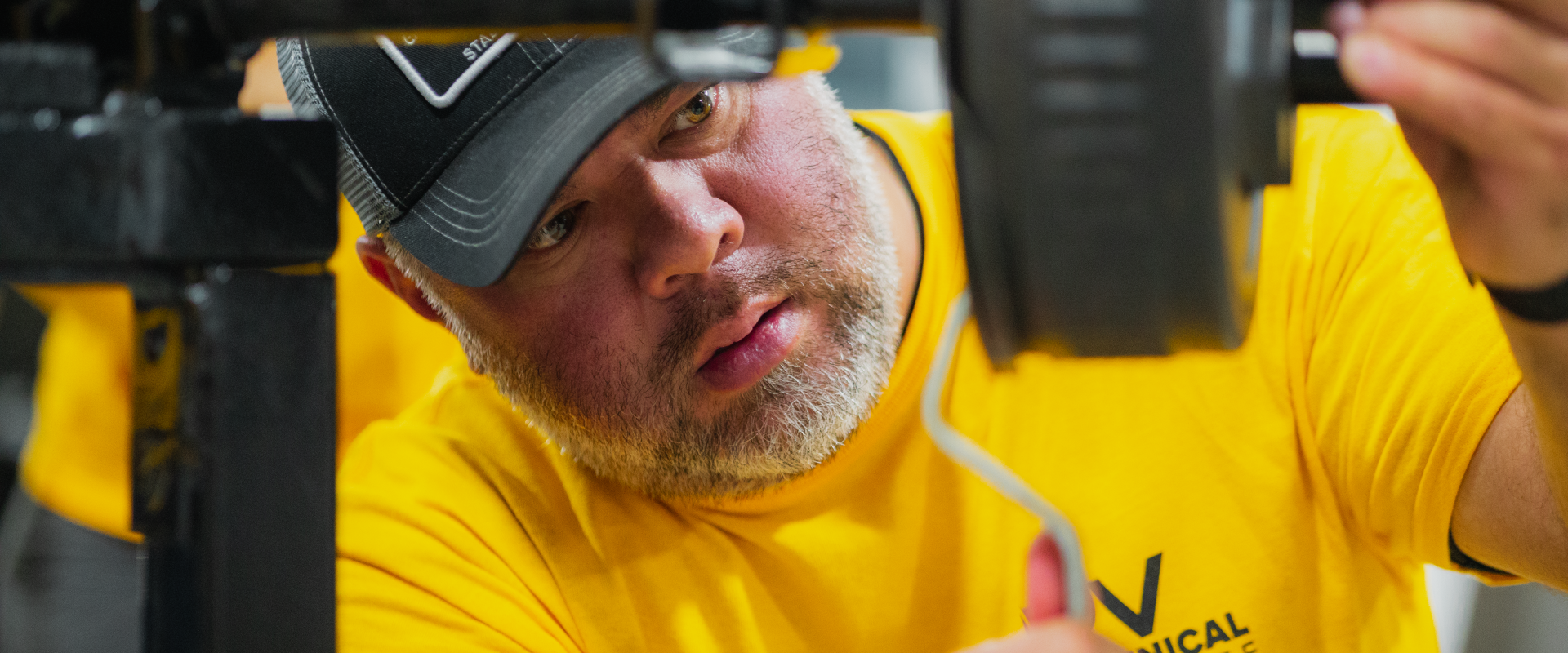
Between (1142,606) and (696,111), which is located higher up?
(696,111)

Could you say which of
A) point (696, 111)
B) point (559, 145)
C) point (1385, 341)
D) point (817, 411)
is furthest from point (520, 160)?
point (1385, 341)

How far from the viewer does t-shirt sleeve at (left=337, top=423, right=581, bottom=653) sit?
3.18 ft

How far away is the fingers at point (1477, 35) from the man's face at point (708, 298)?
1.72 ft

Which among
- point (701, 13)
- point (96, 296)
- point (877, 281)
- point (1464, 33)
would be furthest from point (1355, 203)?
point (96, 296)

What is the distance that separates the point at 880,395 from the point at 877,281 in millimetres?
106

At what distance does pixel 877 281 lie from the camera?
3.12ft

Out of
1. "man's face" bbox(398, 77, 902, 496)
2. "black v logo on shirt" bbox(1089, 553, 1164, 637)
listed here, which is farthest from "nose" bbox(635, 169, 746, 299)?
"black v logo on shirt" bbox(1089, 553, 1164, 637)

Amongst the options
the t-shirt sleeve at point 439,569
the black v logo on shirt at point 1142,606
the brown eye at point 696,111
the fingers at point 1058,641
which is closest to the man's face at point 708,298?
the brown eye at point 696,111

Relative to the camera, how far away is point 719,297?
86 centimetres

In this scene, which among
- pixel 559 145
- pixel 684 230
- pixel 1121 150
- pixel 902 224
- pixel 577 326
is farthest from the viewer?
pixel 902 224

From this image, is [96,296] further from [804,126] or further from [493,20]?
[804,126]

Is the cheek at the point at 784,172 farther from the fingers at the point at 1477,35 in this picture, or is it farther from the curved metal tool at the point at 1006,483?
the fingers at the point at 1477,35

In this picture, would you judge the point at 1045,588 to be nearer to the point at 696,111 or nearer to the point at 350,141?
the point at 696,111

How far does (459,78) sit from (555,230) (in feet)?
0.47
